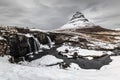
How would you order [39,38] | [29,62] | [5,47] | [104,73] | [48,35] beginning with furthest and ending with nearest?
[48,35], [39,38], [5,47], [29,62], [104,73]

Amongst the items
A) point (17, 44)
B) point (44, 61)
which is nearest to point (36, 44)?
point (17, 44)

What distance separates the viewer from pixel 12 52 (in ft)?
140

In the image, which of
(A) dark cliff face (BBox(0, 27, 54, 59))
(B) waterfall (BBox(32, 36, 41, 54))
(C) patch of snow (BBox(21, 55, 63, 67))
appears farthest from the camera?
(B) waterfall (BBox(32, 36, 41, 54))

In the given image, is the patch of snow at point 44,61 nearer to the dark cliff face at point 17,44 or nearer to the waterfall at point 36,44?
the dark cliff face at point 17,44

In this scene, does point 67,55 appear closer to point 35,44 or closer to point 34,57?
point 34,57

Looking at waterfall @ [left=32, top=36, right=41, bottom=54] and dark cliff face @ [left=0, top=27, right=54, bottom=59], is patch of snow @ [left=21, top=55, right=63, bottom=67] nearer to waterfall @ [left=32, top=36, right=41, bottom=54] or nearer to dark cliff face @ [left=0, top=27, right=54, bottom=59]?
dark cliff face @ [left=0, top=27, right=54, bottom=59]

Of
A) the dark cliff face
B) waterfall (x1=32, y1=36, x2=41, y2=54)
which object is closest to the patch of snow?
the dark cliff face

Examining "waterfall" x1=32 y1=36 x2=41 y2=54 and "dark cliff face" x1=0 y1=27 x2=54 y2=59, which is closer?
"dark cliff face" x1=0 y1=27 x2=54 y2=59

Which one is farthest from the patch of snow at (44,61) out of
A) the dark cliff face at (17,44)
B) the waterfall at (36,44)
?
the waterfall at (36,44)

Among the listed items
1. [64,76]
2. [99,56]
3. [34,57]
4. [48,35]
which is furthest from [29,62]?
[64,76]

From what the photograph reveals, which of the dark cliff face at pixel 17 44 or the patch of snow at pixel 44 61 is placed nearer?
the patch of snow at pixel 44 61

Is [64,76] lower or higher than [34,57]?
higher

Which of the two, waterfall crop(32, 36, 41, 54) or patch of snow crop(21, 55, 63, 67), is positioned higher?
waterfall crop(32, 36, 41, 54)

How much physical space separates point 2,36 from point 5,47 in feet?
12.6
